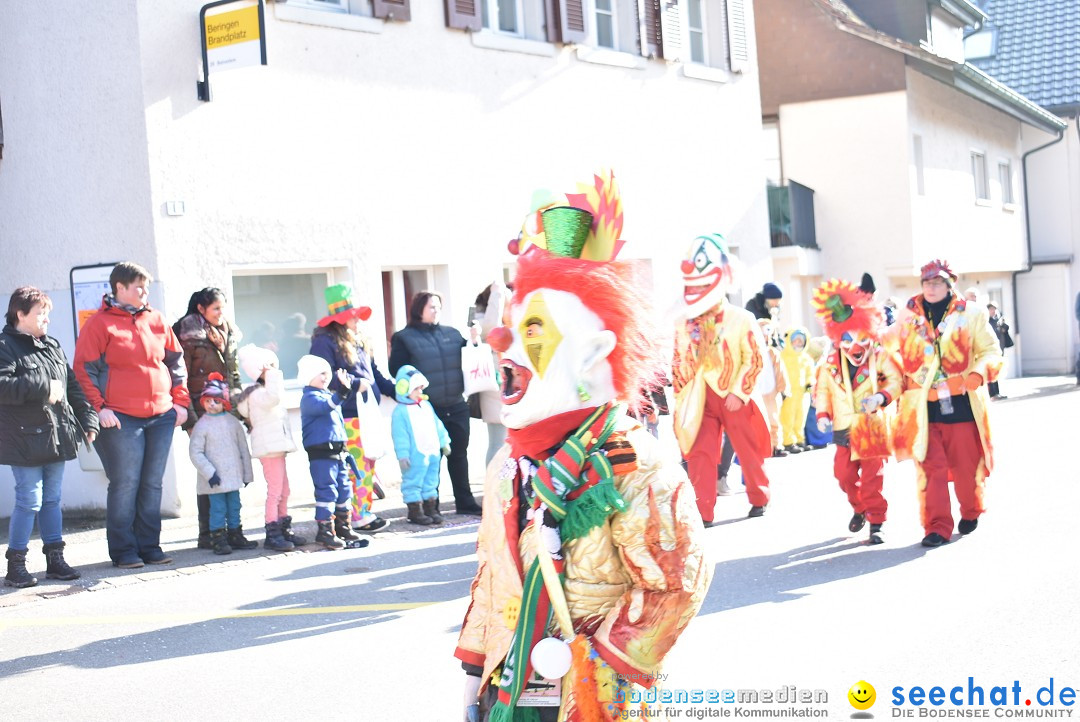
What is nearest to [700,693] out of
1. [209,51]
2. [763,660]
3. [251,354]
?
[763,660]

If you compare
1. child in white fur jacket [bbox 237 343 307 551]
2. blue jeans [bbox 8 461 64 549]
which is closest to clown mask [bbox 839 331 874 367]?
child in white fur jacket [bbox 237 343 307 551]

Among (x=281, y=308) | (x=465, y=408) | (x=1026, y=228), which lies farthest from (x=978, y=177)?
(x=465, y=408)

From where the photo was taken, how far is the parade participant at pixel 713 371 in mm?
9172

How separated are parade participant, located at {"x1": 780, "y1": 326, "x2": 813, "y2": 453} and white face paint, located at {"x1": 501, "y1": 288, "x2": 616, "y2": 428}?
1200 centimetres

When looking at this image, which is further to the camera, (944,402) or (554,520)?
(944,402)

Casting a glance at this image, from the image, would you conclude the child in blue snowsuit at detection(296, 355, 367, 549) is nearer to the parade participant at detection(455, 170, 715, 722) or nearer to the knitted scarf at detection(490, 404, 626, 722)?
the parade participant at detection(455, 170, 715, 722)

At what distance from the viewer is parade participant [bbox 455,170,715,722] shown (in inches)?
117

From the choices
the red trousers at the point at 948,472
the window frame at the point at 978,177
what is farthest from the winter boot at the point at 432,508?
the window frame at the point at 978,177

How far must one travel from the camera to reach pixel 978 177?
28.2 meters

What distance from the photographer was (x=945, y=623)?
659cm

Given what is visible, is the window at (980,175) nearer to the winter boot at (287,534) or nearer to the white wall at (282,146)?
the white wall at (282,146)

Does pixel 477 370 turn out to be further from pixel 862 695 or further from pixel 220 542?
→ pixel 862 695

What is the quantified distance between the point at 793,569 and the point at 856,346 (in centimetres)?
182

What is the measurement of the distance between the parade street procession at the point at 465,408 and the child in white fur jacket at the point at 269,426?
0.02 m
